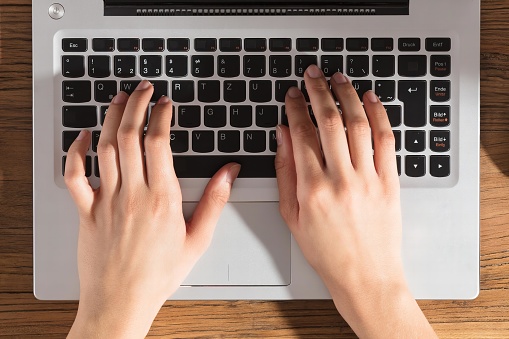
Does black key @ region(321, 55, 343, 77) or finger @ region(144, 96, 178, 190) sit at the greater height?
black key @ region(321, 55, 343, 77)

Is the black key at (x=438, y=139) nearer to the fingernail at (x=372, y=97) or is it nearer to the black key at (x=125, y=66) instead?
the fingernail at (x=372, y=97)

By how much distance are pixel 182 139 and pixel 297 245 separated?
20cm

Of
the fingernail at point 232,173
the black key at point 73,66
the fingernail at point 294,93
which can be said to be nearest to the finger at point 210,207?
the fingernail at point 232,173

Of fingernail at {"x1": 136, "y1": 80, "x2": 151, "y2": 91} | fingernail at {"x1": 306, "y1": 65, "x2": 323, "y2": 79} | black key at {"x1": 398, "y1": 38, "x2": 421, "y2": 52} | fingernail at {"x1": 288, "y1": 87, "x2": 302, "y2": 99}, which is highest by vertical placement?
black key at {"x1": 398, "y1": 38, "x2": 421, "y2": 52}

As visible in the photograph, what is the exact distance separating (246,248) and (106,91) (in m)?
0.26

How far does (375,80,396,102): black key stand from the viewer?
642 millimetres

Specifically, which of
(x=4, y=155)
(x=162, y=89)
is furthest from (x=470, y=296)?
(x=4, y=155)

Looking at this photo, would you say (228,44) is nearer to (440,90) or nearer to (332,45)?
(332,45)

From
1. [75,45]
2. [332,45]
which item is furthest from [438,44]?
[75,45]

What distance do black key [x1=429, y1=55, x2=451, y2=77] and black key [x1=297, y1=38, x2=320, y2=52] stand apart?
14 cm

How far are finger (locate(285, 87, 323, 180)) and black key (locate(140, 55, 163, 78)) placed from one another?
0.53ft

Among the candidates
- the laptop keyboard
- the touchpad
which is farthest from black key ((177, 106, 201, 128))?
the touchpad

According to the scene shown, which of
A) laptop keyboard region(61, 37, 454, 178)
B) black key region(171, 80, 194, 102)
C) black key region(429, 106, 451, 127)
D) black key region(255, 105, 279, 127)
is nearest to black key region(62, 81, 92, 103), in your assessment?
laptop keyboard region(61, 37, 454, 178)

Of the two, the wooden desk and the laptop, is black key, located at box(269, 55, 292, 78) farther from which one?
the wooden desk
